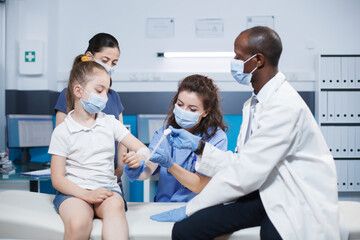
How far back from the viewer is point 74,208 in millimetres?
1182

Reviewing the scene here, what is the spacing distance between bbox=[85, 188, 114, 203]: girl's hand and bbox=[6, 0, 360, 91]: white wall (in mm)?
2375

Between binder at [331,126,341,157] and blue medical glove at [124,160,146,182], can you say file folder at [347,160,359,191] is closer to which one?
binder at [331,126,341,157]

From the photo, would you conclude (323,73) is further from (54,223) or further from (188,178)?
(54,223)

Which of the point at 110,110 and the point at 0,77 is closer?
the point at 110,110

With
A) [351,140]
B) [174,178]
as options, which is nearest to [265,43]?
[174,178]

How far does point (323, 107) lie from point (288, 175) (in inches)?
94.2

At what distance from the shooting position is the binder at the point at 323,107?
325cm

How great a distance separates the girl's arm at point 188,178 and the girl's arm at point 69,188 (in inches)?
12.2

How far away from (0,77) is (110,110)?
2.20 m

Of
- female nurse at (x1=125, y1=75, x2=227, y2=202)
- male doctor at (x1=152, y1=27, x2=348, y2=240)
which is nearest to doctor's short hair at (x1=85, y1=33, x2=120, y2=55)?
female nurse at (x1=125, y1=75, x2=227, y2=202)

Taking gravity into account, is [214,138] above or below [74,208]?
above

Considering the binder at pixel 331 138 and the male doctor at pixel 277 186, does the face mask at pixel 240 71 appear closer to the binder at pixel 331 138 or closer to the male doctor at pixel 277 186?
the male doctor at pixel 277 186

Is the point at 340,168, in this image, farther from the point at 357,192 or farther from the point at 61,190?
the point at 61,190

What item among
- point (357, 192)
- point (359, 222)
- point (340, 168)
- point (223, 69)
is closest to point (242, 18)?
point (223, 69)
